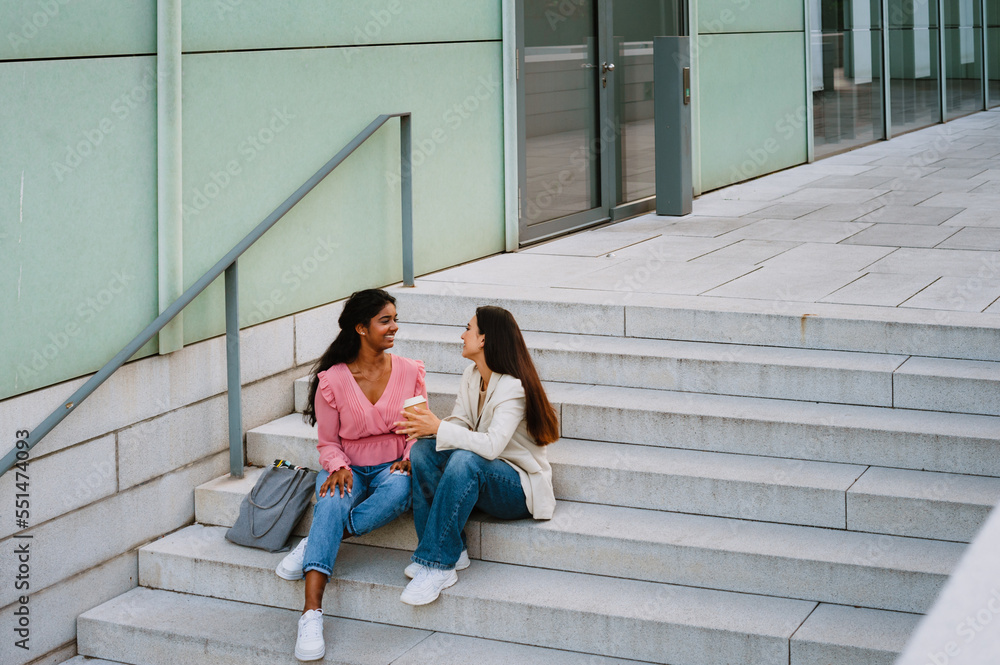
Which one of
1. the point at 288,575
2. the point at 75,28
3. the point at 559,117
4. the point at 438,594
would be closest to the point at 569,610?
the point at 438,594

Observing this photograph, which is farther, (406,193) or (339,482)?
(406,193)

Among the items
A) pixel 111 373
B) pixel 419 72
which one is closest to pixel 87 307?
pixel 111 373

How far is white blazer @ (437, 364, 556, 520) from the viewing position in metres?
4.57

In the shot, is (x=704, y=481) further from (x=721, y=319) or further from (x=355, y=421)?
(x=355, y=421)

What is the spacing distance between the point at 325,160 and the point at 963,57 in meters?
16.5

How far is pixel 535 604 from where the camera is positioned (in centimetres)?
443

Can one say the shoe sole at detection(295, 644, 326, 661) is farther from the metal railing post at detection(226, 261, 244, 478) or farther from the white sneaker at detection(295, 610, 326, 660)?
the metal railing post at detection(226, 261, 244, 478)

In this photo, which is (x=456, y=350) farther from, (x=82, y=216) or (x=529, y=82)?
(x=529, y=82)

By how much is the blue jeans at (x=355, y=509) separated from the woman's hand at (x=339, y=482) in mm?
17

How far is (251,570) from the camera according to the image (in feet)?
16.3

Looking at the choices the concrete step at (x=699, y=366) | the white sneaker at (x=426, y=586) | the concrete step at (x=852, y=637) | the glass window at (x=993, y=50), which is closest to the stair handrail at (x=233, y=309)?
the concrete step at (x=699, y=366)

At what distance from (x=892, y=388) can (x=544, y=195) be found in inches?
157

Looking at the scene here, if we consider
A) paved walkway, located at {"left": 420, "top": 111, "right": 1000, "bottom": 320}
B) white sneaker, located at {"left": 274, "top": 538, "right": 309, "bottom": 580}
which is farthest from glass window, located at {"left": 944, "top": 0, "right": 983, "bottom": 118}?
white sneaker, located at {"left": 274, "top": 538, "right": 309, "bottom": 580}

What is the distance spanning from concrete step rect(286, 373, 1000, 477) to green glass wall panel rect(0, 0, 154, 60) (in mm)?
1949
